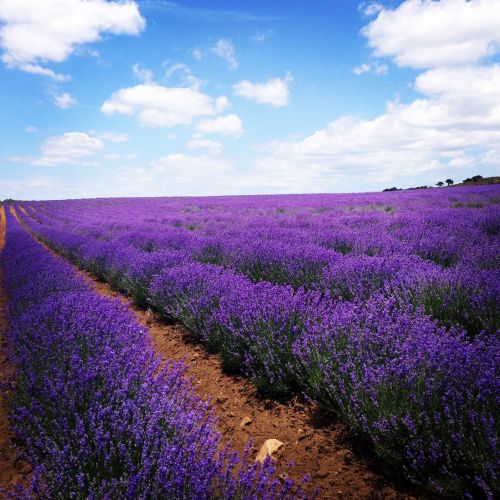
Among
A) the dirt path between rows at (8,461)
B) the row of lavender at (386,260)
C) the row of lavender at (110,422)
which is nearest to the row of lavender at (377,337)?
the row of lavender at (386,260)

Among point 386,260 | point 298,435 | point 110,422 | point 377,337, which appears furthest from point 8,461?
point 386,260

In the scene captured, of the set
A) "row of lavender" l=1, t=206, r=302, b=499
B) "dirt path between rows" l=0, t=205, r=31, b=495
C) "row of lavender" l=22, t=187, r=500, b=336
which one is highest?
"row of lavender" l=22, t=187, r=500, b=336

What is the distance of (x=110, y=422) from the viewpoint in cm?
179

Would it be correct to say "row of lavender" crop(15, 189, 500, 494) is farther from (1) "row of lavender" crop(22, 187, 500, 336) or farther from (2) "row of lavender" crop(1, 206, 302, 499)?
(2) "row of lavender" crop(1, 206, 302, 499)

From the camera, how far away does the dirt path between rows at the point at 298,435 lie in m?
1.74

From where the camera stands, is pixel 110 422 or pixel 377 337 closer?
pixel 110 422

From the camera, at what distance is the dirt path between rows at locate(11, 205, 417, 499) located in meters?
1.74

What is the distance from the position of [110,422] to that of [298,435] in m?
1.13

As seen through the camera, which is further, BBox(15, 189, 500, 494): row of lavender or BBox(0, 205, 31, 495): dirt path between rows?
BBox(0, 205, 31, 495): dirt path between rows

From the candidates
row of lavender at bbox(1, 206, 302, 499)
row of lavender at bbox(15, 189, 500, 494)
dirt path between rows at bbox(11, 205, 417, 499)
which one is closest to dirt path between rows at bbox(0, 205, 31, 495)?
row of lavender at bbox(1, 206, 302, 499)

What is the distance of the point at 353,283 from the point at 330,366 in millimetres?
1417

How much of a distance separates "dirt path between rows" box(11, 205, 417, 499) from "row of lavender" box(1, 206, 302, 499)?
0.19 m

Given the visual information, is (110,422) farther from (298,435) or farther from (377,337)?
(377,337)

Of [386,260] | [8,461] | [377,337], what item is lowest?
[8,461]
